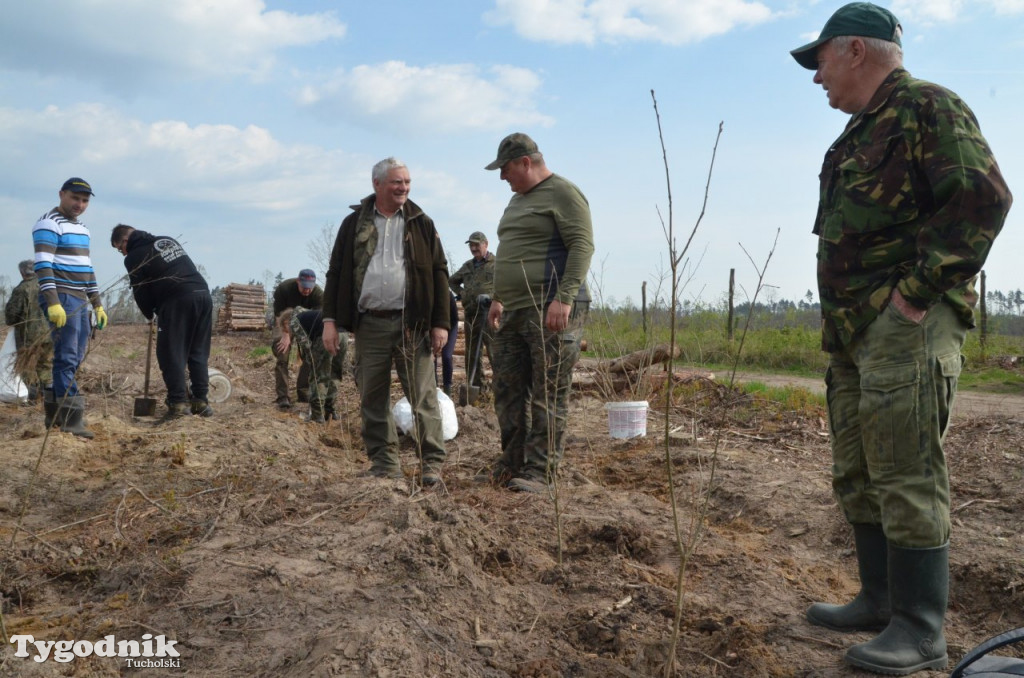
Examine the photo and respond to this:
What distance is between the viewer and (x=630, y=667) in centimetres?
235

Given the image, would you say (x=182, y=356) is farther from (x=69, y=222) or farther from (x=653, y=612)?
(x=653, y=612)

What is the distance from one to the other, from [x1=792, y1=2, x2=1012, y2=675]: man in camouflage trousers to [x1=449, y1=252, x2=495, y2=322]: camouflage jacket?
653cm

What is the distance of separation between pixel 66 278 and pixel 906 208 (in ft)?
18.7

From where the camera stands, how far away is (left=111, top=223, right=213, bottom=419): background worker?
20.9 ft

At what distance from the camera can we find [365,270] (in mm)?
4441

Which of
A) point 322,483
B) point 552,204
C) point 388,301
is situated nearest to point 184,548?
point 322,483

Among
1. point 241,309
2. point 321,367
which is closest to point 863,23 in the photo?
point 321,367

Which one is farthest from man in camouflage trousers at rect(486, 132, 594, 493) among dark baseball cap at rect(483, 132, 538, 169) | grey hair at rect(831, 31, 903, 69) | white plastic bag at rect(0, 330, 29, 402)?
white plastic bag at rect(0, 330, 29, 402)

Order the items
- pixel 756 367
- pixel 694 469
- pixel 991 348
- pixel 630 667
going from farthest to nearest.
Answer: pixel 756 367 → pixel 991 348 → pixel 694 469 → pixel 630 667

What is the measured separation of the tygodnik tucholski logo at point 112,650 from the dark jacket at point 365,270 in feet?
7.68

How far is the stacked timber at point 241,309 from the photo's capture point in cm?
1962

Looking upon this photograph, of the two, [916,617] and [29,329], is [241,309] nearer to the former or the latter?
[29,329]

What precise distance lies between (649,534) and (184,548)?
203cm

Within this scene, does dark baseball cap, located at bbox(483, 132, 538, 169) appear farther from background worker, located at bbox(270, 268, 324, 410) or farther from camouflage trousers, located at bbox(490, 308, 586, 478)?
background worker, located at bbox(270, 268, 324, 410)
